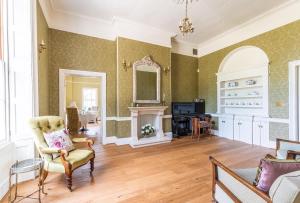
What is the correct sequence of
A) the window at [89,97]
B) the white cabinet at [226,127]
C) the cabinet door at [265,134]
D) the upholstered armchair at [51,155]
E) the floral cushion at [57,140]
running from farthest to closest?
the window at [89,97]
the white cabinet at [226,127]
the cabinet door at [265,134]
the floral cushion at [57,140]
the upholstered armchair at [51,155]

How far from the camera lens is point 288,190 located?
89cm

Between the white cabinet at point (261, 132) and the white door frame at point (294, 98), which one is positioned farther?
the white cabinet at point (261, 132)

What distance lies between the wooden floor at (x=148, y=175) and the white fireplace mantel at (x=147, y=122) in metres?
0.38

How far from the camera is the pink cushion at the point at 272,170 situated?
3.69 ft

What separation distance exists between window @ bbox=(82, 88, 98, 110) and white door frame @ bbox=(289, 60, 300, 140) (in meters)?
10.2

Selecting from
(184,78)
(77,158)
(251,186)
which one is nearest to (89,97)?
(184,78)

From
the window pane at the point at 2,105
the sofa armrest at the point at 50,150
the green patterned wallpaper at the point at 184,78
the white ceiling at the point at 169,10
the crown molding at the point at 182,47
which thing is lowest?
the sofa armrest at the point at 50,150

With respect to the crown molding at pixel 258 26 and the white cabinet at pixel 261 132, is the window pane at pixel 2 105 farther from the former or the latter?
the crown molding at pixel 258 26

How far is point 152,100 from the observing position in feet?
17.1

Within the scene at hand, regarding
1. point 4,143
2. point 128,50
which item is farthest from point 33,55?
point 128,50

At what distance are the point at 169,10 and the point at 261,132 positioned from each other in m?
4.37

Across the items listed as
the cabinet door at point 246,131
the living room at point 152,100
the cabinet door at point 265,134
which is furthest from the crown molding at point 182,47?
the cabinet door at point 265,134

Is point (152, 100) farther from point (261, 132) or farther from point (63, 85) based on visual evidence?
point (261, 132)

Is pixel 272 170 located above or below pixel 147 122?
above
